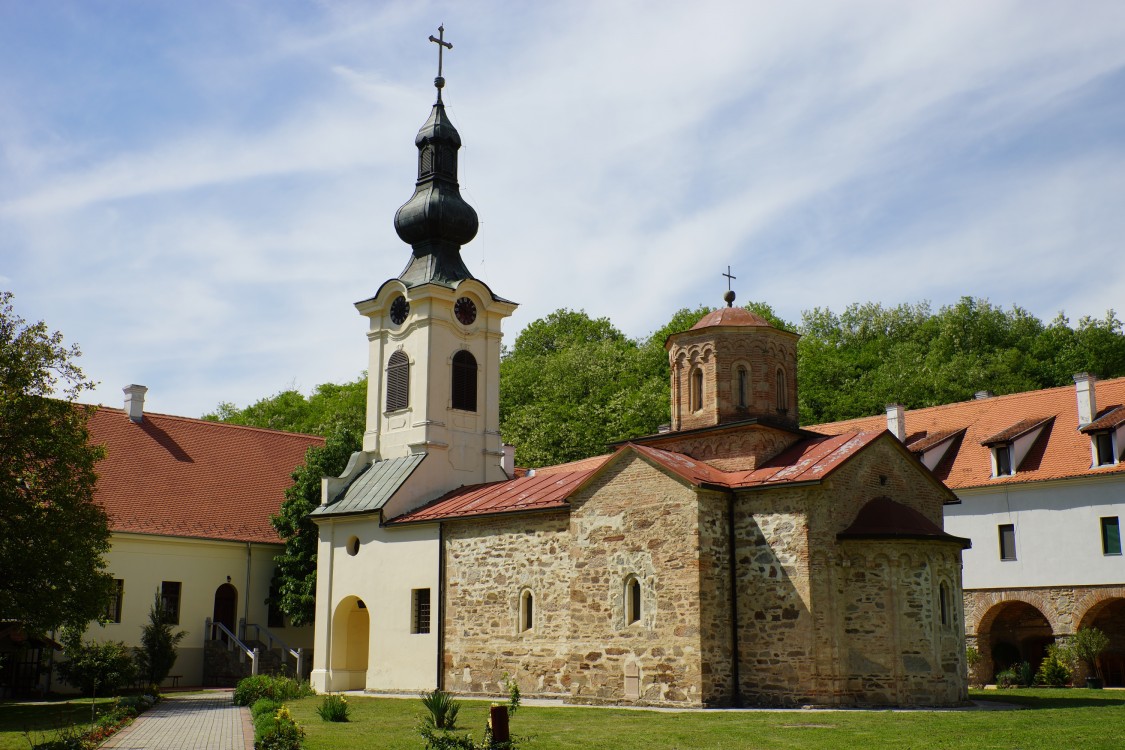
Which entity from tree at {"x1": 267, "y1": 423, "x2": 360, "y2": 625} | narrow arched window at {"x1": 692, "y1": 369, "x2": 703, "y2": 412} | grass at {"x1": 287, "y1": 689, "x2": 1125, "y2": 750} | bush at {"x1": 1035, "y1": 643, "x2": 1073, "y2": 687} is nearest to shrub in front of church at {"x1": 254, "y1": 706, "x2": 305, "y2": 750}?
grass at {"x1": 287, "y1": 689, "x2": 1125, "y2": 750}

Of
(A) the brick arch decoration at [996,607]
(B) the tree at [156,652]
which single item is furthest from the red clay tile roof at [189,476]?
(A) the brick arch decoration at [996,607]

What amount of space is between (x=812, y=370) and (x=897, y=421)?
58.5ft

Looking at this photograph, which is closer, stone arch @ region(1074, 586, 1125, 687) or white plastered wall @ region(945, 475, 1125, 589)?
stone arch @ region(1074, 586, 1125, 687)

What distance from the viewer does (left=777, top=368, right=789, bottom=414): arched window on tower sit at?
24453 millimetres

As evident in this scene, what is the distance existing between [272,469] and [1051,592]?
81.9ft

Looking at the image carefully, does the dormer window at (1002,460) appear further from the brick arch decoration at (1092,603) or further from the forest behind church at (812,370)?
the forest behind church at (812,370)

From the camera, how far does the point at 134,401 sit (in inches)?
1396

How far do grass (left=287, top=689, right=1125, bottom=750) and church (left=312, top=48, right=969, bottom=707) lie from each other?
A: 179cm

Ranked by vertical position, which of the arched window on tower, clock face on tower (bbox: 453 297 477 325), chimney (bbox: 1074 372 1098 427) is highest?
clock face on tower (bbox: 453 297 477 325)

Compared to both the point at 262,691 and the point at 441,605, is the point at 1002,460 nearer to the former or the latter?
the point at 441,605

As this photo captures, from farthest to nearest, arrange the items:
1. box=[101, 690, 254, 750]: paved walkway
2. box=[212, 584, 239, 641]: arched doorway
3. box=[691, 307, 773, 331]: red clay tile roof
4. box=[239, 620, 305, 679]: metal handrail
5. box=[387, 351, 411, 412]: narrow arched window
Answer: box=[212, 584, 239, 641]: arched doorway → box=[239, 620, 305, 679]: metal handrail → box=[387, 351, 411, 412]: narrow arched window → box=[691, 307, 773, 331]: red clay tile roof → box=[101, 690, 254, 750]: paved walkway

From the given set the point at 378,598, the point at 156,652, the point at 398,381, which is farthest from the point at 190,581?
the point at 398,381

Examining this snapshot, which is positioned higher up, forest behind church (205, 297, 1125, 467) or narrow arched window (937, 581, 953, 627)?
forest behind church (205, 297, 1125, 467)

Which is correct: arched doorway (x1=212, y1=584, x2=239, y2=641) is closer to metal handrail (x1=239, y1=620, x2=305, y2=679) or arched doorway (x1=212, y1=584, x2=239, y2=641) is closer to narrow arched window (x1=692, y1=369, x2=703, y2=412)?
metal handrail (x1=239, y1=620, x2=305, y2=679)
